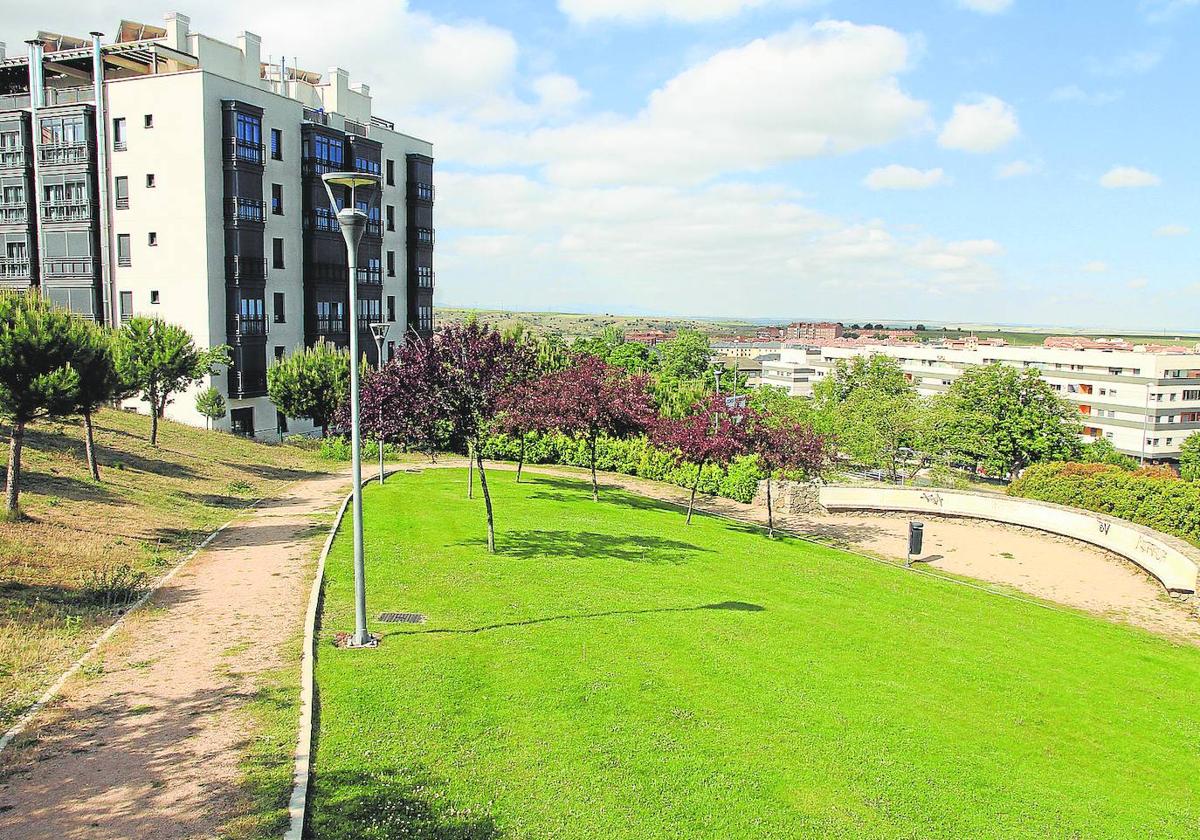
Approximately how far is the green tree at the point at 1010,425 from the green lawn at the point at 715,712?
40902 millimetres

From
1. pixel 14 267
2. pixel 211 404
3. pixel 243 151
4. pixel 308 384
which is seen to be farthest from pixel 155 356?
pixel 14 267

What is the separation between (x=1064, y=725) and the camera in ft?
42.9

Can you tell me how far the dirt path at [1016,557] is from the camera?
2419 centimetres

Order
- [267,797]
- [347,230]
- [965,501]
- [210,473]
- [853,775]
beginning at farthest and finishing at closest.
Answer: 1. [965,501]
2. [210,473]
3. [347,230]
4. [853,775]
5. [267,797]

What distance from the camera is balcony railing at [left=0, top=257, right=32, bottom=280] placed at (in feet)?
159

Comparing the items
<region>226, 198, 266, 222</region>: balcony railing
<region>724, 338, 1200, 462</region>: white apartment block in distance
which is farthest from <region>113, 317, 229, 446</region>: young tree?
<region>724, 338, 1200, 462</region>: white apartment block in distance

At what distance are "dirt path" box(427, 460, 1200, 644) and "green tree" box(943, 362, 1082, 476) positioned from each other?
26.4 metres

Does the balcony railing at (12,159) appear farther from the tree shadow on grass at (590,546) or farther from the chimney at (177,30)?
the tree shadow on grass at (590,546)

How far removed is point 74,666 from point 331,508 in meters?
14.2

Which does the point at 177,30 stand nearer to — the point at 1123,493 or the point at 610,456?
the point at 610,456

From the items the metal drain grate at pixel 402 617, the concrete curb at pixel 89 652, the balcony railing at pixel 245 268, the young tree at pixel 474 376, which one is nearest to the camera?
the concrete curb at pixel 89 652

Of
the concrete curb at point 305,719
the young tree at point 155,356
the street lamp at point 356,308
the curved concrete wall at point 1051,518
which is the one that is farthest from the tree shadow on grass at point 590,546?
the young tree at point 155,356

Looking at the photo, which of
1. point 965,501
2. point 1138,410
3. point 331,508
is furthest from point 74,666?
point 1138,410

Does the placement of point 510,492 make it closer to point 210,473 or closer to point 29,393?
point 210,473
